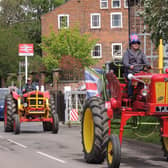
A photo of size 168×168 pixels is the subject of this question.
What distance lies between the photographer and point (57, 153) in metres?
17.1

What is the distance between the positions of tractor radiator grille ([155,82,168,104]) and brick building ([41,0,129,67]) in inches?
2250

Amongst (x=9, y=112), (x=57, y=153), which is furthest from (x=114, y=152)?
(x=9, y=112)

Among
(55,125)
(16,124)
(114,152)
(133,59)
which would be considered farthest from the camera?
(55,125)

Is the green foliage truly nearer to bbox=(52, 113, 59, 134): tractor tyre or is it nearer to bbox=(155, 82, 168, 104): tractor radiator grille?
bbox=(52, 113, 59, 134): tractor tyre

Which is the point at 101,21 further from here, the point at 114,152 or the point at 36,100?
the point at 114,152

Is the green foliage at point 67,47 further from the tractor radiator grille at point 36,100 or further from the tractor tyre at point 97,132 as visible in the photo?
the tractor tyre at point 97,132

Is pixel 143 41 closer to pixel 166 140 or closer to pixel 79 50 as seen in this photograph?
pixel 166 140

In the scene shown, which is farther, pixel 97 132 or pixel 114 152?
pixel 97 132

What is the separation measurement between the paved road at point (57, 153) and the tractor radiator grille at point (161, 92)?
4.62 ft

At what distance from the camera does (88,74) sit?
25.4 metres

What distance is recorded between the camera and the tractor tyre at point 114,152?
42.2 feet

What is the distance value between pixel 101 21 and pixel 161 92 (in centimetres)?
5864

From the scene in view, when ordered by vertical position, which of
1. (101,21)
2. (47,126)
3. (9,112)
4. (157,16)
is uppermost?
(101,21)

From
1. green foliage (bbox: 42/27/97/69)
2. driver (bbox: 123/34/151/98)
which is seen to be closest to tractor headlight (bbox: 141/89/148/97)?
driver (bbox: 123/34/151/98)
